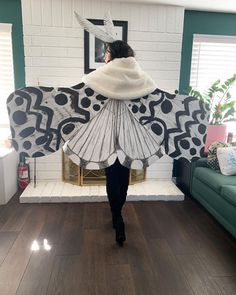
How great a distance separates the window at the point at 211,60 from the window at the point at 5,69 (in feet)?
7.01

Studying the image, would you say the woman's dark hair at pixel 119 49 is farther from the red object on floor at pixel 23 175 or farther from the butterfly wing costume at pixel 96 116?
the red object on floor at pixel 23 175

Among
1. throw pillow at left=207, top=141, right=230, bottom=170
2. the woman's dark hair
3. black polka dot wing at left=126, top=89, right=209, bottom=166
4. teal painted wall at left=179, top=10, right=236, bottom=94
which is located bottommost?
throw pillow at left=207, top=141, right=230, bottom=170

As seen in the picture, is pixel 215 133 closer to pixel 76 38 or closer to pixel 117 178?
pixel 117 178

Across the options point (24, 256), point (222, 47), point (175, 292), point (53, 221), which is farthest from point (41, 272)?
point (222, 47)

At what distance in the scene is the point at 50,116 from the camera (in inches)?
62.4

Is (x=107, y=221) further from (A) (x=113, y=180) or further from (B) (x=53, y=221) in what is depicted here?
(A) (x=113, y=180)

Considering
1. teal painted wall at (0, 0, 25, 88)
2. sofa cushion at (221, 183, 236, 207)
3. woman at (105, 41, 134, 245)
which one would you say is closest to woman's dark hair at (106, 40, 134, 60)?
woman at (105, 41, 134, 245)

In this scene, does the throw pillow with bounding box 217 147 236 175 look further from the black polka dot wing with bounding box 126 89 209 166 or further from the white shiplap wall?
the white shiplap wall

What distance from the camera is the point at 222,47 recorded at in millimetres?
3133

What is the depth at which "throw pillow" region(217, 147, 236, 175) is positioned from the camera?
7.93 ft

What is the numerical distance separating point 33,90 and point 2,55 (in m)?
1.67

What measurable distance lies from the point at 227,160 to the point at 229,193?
1.72 feet

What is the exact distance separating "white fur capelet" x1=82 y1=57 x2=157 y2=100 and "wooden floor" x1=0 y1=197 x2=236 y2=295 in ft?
3.59

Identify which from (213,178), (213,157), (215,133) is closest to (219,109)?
(215,133)
